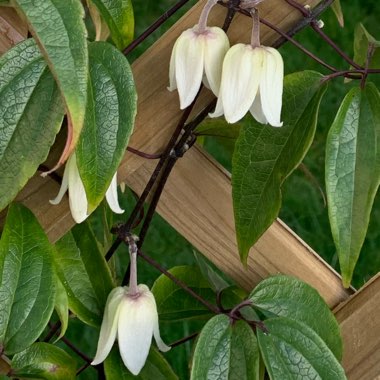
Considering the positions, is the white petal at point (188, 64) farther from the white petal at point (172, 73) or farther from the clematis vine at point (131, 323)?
the clematis vine at point (131, 323)

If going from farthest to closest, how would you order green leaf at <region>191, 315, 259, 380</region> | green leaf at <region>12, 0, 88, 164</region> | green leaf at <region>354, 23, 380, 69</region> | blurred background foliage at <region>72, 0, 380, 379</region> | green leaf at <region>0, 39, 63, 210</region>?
blurred background foliage at <region>72, 0, 380, 379</region> → green leaf at <region>354, 23, 380, 69</region> → green leaf at <region>191, 315, 259, 380</region> → green leaf at <region>0, 39, 63, 210</region> → green leaf at <region>12, 0, 88, 164</region>

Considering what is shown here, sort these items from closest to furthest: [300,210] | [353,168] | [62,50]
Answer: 1. [62,50]
2. [353,168]
3. [300,210]

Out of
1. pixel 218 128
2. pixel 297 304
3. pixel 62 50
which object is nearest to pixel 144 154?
pixel 218 128

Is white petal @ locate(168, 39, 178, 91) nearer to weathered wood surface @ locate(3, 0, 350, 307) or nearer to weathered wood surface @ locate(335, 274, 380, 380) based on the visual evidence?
weathered wood surface @ locate(3, 0, 350, 307)

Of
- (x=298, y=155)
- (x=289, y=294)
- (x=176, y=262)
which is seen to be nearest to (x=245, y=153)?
(x=298, y=155)

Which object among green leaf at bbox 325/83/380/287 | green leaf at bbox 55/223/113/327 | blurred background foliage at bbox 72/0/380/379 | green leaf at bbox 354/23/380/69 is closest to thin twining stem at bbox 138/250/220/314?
green leaf at bbox 55/223/113/327

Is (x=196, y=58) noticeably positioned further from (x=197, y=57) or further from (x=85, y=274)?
(x=85, y=274)

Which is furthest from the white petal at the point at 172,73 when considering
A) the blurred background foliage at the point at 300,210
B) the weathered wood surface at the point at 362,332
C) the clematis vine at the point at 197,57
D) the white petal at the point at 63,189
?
the blurred background foliage at the point at 300,210
